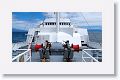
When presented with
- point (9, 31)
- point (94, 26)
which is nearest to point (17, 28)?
point (9, 31)

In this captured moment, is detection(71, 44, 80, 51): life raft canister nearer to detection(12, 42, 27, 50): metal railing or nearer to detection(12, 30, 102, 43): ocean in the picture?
detection(12, 30, 102, 43): ocean

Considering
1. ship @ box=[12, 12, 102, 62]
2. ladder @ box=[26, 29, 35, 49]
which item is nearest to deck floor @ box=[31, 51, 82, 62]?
ship @ box=[12, 12, 102, 62]

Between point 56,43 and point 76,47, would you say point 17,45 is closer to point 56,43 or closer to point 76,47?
point 56,43

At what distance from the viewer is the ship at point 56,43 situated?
634 centimetres

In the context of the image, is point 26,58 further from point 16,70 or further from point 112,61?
point 112,61

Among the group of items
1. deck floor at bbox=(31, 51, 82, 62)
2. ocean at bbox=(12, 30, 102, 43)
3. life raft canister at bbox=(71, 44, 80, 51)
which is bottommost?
deck floor at bbox=(31, 51, 82, 62)

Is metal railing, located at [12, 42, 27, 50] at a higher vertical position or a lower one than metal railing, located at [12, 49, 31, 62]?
higher

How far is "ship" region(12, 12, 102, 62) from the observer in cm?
634

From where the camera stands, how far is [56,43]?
20.8 feet

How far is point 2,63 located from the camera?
632cm

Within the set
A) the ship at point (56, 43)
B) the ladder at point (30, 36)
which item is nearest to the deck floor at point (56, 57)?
the ship at point (56, 43)

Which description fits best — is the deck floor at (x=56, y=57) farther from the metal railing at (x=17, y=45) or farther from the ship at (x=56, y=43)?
the metal railing at (x=17, y=45)

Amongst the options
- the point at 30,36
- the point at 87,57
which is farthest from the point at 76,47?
the point at 30,36

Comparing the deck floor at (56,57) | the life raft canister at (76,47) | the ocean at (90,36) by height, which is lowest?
the deck floor at (56,57)
